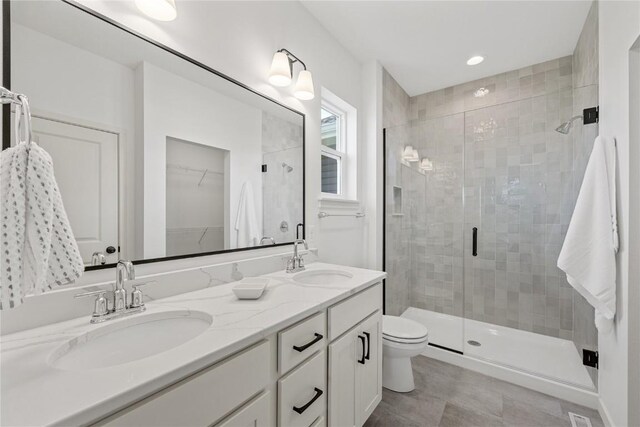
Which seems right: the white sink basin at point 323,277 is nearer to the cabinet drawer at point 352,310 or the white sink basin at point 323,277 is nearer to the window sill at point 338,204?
the cabinet drawer at point 352,310

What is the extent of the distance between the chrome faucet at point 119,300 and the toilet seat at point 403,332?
1507 mm

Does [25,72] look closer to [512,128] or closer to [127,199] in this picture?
[127,199]

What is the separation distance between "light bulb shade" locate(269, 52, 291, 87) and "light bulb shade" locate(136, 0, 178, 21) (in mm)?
569

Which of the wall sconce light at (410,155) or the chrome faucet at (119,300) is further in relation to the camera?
the wall sconce light at (410,155)

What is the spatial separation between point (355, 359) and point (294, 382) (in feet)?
1.55

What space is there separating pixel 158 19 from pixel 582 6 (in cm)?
266

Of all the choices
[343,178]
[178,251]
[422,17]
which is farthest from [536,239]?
[178,251]

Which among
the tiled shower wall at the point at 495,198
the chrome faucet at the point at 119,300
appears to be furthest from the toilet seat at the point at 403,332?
the chrome faucet at the point at 119,300

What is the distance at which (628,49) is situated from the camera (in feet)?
4.16

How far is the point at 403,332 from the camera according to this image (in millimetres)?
1901

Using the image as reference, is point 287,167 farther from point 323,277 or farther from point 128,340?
point 128,340

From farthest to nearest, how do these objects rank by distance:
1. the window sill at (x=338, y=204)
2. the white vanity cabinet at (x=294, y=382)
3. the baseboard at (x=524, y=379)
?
the window sill at (x=338, y=204)
the baseboard at (x=524, y=379)
the white vanity cabinet at (x=294, y=382)

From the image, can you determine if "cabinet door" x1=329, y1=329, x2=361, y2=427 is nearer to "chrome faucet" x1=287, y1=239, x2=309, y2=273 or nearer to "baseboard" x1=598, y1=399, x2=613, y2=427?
"chrome faucet" x1=287, y1=239, x2=309, y2=273

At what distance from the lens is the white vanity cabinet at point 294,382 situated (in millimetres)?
636
